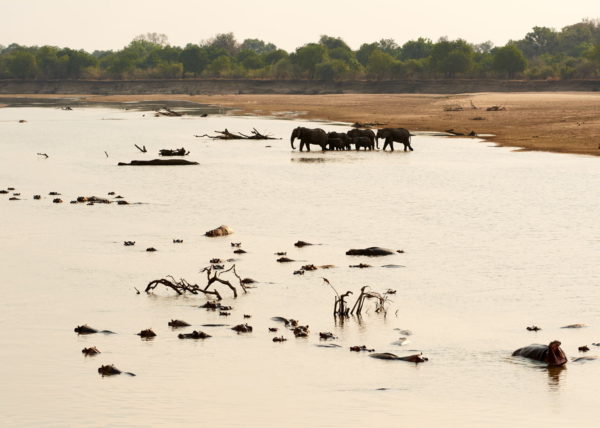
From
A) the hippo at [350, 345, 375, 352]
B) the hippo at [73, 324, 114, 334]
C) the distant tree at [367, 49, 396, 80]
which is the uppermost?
the distant tree at [367, 49, 396, 80]

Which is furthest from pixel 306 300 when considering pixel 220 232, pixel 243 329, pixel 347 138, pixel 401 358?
pixel 347 138

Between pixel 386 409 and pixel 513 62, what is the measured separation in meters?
168

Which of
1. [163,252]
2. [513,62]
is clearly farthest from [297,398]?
[513,62]

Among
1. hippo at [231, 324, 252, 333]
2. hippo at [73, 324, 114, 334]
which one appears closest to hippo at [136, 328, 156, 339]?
hippo at [73, 324, 114, 334]

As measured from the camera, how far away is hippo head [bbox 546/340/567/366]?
15375mm

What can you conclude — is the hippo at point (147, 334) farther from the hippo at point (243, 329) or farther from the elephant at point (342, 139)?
the elephant at point (342, 139)

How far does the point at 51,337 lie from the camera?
17.0 metres

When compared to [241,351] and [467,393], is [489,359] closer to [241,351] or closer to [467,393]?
[467,393]

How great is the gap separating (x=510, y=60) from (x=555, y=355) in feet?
542

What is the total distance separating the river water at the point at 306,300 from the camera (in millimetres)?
13602

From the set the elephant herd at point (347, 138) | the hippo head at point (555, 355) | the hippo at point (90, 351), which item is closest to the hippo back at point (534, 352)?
the hippo head at point (555, 355)

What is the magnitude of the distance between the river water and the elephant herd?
52.9 ft

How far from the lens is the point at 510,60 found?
575 ft

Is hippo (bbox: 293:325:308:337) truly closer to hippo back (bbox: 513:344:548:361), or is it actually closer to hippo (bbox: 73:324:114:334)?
hippo (bbox: 73:324:114:334)
